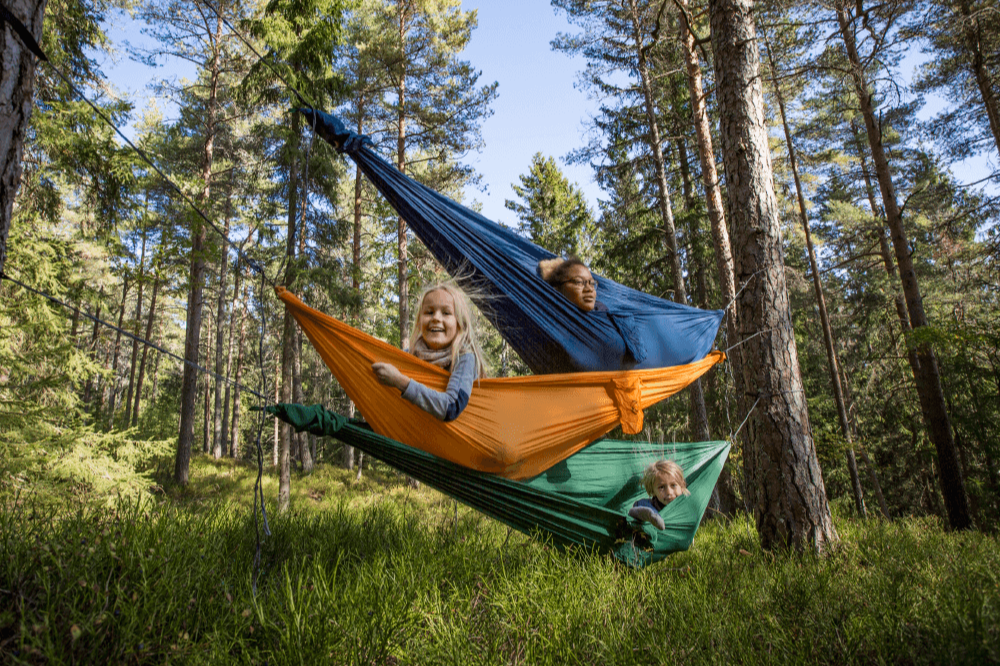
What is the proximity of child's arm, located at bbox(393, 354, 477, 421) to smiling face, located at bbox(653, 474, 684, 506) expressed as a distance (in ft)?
3.32

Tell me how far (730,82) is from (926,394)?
4747 millimetres

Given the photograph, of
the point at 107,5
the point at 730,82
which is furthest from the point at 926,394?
the point at 107,5

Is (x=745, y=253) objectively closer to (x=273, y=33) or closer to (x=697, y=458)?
(x=697, y=458)

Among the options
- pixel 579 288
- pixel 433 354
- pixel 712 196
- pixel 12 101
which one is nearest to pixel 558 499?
pixel 433 354

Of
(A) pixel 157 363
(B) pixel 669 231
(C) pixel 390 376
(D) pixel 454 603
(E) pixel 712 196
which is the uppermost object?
(A) pixel 157 363

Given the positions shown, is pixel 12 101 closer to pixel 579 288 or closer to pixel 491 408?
pixel 491 408

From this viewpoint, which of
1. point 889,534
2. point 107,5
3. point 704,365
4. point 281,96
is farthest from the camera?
point 281,96

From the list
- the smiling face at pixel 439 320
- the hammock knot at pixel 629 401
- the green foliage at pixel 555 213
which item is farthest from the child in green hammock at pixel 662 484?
the green foliage at pixel 555 213

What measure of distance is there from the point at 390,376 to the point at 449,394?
247 millimetres

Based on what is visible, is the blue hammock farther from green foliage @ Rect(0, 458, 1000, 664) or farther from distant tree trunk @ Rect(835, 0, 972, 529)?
distant tree trunk @ Rect(835, 0, 972, 529)

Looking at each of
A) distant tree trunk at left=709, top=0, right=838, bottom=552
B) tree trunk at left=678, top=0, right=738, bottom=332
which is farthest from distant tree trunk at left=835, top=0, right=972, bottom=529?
distant tree trunk at left=709, top=0, right=838, bottom=552

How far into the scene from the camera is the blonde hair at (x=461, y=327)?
6.98 ft

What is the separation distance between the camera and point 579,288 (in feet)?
8.13

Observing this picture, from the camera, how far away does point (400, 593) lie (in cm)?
154
